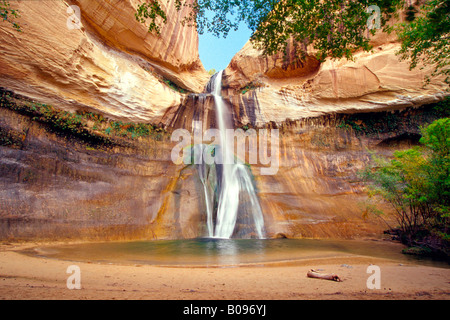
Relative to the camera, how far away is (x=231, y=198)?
1455cm

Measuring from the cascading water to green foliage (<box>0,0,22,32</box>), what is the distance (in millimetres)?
10884

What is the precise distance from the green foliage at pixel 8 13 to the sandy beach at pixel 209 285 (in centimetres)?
862

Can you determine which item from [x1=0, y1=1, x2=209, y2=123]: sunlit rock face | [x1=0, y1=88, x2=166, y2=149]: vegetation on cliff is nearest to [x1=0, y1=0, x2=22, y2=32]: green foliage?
[x1=0, y1=1, x2=209, y2=123]: sunlit rock face

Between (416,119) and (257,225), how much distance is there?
12892 millimetres

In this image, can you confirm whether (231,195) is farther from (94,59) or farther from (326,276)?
(94,59)

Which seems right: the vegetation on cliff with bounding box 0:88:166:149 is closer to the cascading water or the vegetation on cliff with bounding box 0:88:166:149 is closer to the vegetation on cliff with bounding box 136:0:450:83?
the cascading water

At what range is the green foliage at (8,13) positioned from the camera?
8.28m

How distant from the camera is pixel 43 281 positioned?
368cm

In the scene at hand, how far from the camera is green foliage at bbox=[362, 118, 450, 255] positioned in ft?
24.1

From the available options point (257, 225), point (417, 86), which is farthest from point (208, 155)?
point (417, 86)

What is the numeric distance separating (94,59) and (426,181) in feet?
51.5

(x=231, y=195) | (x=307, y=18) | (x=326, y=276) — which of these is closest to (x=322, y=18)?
(x=307, y=18)

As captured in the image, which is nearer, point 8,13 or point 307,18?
point 307,18

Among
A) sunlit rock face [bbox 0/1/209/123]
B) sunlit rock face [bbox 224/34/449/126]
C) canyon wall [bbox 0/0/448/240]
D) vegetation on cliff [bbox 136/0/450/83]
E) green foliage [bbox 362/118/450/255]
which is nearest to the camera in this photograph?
vegetation on cliff [bbox 136/0/450/83]
